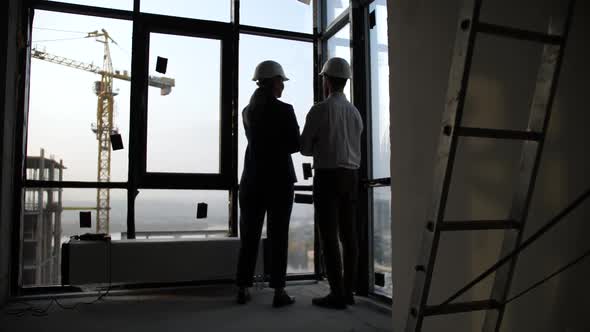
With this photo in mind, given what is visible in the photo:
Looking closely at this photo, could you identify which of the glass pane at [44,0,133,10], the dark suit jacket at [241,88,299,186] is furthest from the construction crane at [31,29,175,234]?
the dark suit jacket at [241,88,299,186]

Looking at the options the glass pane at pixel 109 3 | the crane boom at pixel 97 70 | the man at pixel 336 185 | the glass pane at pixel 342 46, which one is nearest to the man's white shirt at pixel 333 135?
the man at pixel 336 185

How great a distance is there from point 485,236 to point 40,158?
9.32 feet

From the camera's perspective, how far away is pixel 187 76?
341 centimetres

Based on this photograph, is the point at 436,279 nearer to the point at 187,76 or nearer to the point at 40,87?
the point at 187,76

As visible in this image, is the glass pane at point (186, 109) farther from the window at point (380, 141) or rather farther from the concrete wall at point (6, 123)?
the window at point (380, 141)

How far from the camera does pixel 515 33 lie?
104 centimetres

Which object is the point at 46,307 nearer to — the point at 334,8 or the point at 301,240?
the point at 301,240

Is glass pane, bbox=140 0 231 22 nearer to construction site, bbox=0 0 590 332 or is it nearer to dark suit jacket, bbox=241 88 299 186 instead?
construction site, bbox=0 0 590 332

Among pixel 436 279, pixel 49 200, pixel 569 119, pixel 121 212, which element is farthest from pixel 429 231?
pixel 49 200

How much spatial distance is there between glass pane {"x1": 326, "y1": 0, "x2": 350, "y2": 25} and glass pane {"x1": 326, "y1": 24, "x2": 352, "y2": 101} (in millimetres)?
142

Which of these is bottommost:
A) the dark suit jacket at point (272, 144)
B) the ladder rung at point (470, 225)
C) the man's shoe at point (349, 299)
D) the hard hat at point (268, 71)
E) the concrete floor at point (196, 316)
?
the concrete floor at point (196, 316)

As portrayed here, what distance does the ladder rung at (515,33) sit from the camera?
3.32 ft

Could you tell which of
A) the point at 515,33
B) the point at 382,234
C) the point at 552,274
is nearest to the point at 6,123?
the point at 382,234

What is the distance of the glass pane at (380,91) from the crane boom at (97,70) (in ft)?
4.89
